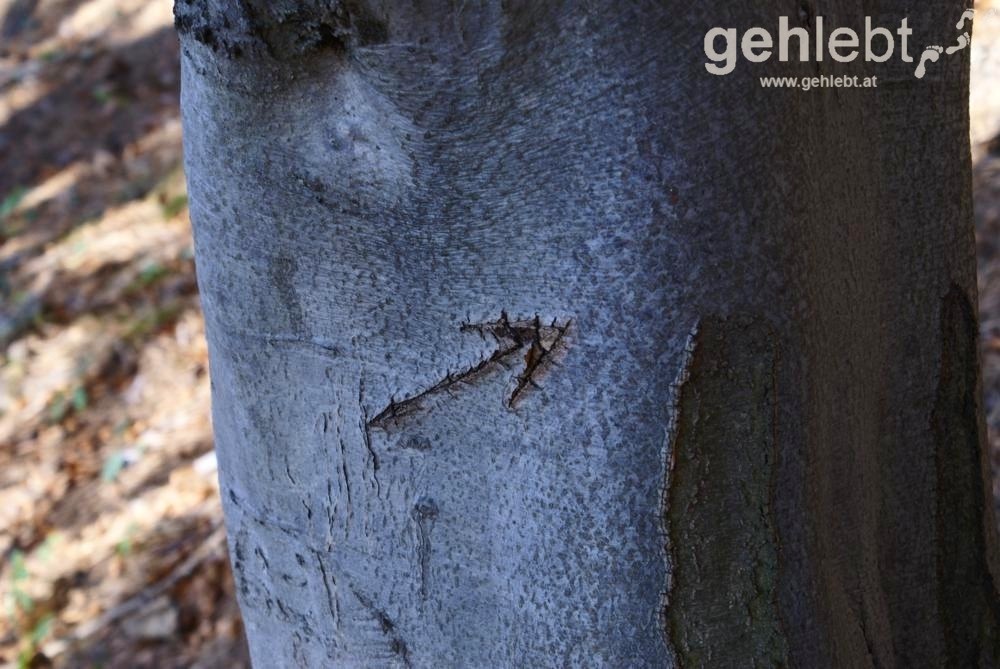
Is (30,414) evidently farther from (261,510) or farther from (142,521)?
(261,510)

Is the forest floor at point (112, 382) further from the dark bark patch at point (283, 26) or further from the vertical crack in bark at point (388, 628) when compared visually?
the dark bark patch at point (283, 26)

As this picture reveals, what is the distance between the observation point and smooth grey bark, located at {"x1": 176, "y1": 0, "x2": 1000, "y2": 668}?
95 centimetres

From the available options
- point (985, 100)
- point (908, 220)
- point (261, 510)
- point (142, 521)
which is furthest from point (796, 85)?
point (985, 100)

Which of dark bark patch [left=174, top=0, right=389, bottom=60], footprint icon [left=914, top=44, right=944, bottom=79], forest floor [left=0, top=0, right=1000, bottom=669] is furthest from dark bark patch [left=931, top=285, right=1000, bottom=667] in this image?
forest floor [left=0, top=0, right=1000, bottom=669]

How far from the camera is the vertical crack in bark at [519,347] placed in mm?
1003

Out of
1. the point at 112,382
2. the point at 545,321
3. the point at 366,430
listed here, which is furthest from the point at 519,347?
the point at 112,382

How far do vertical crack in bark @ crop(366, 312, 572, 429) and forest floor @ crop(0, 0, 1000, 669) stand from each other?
2.30 metres

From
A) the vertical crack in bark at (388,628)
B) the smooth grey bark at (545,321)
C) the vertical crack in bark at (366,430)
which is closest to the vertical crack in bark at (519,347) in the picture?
the smooth grey bark at (545,321)

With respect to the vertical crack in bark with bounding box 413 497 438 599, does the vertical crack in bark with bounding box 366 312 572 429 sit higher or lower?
higher

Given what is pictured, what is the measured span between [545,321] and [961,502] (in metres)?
0.76

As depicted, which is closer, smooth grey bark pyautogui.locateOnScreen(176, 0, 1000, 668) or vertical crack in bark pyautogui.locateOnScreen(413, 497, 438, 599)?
smooth grey bark pyautogui.locateOnScreen(176, 0, 1000, 668)

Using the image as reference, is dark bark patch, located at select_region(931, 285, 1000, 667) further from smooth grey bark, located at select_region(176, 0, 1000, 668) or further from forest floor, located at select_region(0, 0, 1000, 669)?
forest floor, located at select_region(0, 0, 1000, 669)

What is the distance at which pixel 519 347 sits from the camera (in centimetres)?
102

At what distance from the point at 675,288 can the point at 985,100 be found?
12.9 ft
